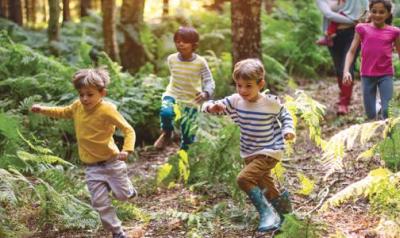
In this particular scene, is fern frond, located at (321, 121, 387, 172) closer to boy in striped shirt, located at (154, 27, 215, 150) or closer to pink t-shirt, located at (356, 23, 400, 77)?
boy in striped shirt, located at (154, 27, 215, 150)

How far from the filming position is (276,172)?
17.7ft

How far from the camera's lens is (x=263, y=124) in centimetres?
495

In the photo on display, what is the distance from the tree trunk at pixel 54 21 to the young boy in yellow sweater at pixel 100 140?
16.6 ft

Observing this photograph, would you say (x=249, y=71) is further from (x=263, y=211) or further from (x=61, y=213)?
(x=61, y=213)

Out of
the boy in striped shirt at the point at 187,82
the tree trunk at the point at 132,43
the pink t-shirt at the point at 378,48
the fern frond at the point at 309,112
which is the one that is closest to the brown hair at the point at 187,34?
the boy in striped shirt at the point at 187,82

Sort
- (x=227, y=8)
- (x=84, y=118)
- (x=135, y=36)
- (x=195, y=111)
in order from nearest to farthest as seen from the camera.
→ 1. (x=84, y=118)
2. (x=195, y=111)
3. (x=135, y=36)
4. (x=227, y=8)

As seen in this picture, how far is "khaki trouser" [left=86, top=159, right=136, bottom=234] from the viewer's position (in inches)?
196

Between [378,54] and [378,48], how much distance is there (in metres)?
0.08

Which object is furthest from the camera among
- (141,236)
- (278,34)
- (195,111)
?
(278,34)

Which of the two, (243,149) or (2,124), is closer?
(243,149)

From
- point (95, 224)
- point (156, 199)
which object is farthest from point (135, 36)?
point (95, 224)

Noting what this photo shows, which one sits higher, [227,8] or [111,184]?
[227,8]

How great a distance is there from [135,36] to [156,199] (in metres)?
6.22

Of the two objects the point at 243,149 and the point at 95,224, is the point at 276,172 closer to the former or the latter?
the point at 243,149
